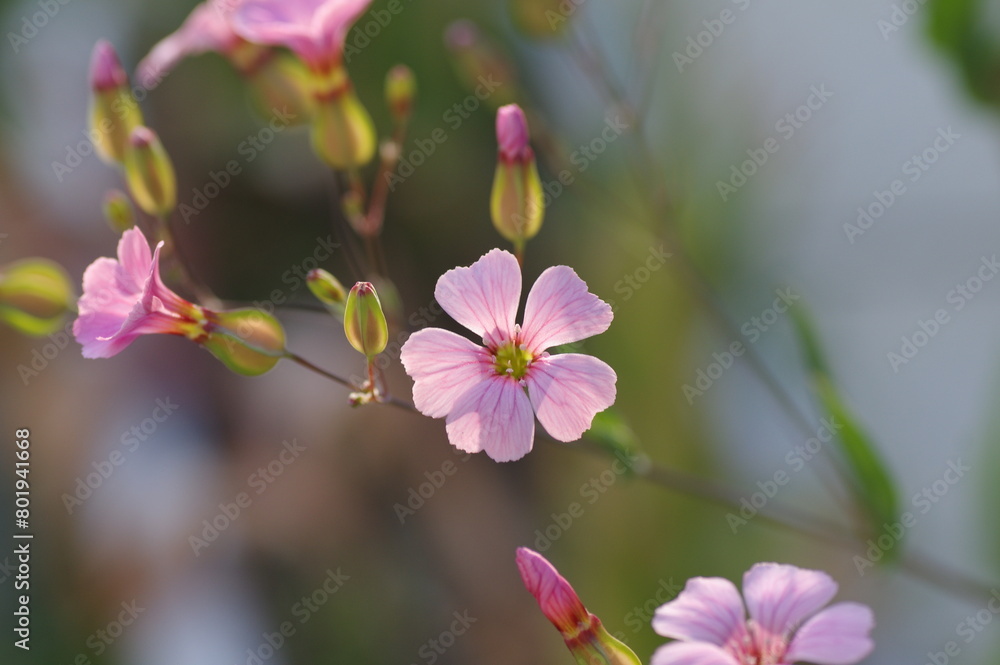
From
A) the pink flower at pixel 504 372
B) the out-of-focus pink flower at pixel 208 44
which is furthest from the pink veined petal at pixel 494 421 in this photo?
the out-of-focus pink flower at pixel 208 44

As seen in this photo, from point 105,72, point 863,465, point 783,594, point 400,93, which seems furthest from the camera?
point 400,93

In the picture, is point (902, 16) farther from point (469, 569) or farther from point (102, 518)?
point (102, 518)

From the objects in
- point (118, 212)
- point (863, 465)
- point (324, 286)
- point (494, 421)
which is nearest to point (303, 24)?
point (118, 212)

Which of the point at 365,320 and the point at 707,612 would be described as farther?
the point at 365,320

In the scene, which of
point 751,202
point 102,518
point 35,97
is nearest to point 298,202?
point 35,97

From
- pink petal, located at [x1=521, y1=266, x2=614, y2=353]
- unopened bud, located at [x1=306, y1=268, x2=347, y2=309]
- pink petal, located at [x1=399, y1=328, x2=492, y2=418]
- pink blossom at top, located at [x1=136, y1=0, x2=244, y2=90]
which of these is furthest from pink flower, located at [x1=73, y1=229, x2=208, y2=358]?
pink blossom at top, located at [x1=136, y1=0, x2=244, y2=90]

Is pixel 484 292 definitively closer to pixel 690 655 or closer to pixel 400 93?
pixel 690 655

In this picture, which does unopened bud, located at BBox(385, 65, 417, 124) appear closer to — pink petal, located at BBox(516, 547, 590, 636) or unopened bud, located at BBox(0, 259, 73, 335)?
unopened bud, located at BBox(0, 259, 73, 335)

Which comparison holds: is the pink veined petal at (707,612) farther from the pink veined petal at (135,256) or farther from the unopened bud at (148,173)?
the unopened bud at (148,173)
